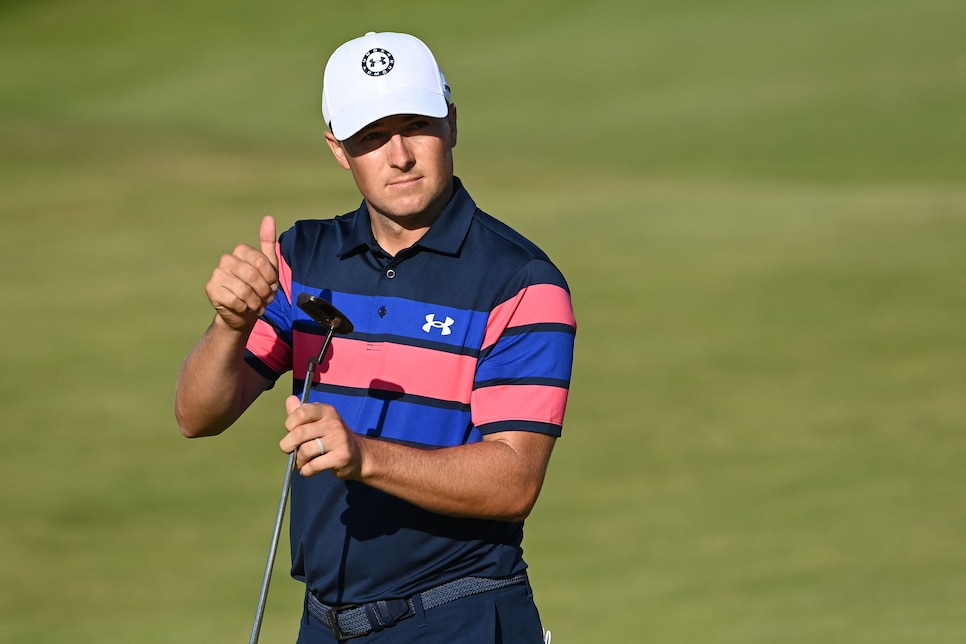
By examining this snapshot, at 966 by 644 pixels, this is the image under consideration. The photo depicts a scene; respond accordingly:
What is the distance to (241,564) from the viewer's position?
9047mm

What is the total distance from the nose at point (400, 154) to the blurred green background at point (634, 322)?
445 centimetres

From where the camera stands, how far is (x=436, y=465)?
3477mm

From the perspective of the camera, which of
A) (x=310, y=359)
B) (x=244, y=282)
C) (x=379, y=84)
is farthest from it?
(x=379, y=84)

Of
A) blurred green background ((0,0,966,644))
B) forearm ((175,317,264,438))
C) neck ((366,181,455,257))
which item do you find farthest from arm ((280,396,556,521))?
blurred green background ((0,0,966,644))

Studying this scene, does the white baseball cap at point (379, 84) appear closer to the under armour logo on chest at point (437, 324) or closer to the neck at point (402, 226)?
the neck at point (402, 226)

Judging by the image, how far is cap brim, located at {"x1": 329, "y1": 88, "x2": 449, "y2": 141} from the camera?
380 cm

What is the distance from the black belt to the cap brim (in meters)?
1.11

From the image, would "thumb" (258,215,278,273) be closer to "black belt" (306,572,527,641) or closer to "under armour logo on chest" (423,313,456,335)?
"under armour logo on chest" (423,313,456,335)

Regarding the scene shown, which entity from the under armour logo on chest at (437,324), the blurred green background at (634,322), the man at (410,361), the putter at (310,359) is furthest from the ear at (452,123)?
the blurred green background at (634,322)

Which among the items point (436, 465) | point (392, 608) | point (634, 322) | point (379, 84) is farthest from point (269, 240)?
point (634, 322)

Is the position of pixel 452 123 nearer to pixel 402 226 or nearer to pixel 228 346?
pixel 402 226

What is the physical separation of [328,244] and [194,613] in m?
4.80

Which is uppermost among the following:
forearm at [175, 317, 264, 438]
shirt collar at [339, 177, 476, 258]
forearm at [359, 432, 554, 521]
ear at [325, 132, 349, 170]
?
ear at [325, 132, 349, 170]

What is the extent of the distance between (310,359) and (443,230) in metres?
0.46
